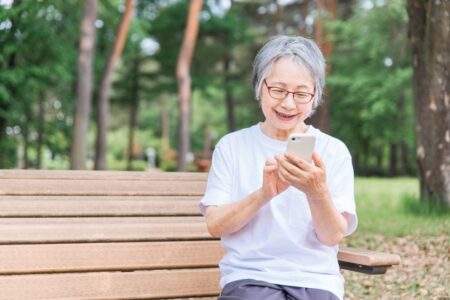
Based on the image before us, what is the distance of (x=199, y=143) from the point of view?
5444 cm

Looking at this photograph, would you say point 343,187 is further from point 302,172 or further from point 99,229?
point 99,229

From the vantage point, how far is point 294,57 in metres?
2.78

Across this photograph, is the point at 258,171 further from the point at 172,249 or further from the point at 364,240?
the point at 364,240

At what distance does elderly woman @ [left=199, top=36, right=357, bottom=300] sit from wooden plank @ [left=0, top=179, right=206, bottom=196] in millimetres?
1176

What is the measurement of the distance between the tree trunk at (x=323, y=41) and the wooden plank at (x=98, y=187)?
62.1ft

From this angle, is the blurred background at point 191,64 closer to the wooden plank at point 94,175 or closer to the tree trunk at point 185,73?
the tree trunk at point 185,73

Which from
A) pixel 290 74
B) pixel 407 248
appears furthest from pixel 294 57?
pixel 407 248

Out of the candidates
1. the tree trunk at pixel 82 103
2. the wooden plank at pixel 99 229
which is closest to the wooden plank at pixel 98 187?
the wooden plank at pixel 99 229

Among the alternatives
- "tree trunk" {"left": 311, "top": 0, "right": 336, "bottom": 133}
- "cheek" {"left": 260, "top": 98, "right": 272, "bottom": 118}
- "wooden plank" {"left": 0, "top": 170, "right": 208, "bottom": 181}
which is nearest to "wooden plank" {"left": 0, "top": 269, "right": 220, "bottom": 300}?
"wooden plank" {"left": 0, "top": 170, "right": 208, "bottom": 181}

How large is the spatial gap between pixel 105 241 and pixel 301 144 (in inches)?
54.1

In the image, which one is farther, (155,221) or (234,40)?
(234,40)

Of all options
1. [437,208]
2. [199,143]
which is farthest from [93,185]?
[199,143]

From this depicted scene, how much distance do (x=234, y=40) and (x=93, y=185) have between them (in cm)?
2796

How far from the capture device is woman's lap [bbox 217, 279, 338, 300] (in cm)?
277
